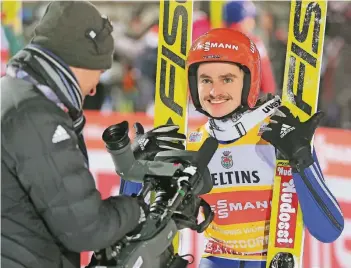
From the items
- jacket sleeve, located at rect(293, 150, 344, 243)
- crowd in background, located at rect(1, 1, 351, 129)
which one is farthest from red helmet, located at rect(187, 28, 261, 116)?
crowd in background, located at rect(1, 1, 351, 129)

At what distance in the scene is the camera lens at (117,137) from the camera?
3162 mm

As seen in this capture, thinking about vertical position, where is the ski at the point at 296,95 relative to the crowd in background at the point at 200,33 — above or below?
below

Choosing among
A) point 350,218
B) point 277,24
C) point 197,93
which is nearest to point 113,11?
point 277,24

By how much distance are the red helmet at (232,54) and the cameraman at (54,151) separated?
715 millimetres

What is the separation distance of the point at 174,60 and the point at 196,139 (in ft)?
1.37

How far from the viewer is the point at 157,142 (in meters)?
3.52

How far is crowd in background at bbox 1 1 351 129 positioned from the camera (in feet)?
21.7

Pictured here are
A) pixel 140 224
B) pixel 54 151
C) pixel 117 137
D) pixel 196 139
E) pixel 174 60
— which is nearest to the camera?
pixel 54 151

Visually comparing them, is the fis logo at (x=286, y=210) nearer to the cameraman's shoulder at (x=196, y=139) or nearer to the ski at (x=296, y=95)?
the ski at (x=296, y=95)

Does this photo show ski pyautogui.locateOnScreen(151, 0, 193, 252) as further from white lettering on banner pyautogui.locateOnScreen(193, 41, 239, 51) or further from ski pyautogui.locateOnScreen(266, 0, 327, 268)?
ski pyautogui.locateOnScreen(266, 0, 327, 268)

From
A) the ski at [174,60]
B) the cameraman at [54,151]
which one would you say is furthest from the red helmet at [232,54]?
the cameraman at [54,151]

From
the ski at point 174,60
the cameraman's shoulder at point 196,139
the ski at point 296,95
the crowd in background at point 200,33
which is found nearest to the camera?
the ski at point 296,95

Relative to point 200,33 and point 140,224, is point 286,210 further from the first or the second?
point 200,33

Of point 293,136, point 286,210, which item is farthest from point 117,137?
point 286,210
